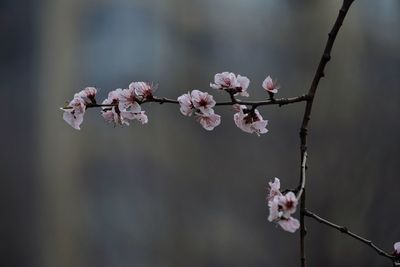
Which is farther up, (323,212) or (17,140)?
(17,140)

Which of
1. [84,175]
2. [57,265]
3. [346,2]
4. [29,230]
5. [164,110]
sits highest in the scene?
[346,2]

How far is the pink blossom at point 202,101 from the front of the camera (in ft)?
3.09

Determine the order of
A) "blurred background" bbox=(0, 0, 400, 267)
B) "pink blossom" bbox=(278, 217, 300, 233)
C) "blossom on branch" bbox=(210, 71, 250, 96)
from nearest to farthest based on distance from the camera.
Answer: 1. "pink blossom" bbox=(278, 217, 300, 233)
2. "blossom on branch" bbox=(210, 71, 250, 96)
3. "blurred background" bbox=(0, 0, 400, 267)

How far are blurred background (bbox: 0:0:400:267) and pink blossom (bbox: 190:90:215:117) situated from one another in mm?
860

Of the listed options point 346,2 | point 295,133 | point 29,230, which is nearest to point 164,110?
point 295,133

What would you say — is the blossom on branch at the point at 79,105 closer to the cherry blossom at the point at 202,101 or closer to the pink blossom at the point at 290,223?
the cherry blossom at the point at 202,101

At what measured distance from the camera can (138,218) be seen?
1.76 metres

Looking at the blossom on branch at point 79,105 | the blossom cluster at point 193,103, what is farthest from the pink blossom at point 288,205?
the blossom on branch at point 79,105

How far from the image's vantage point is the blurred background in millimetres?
1753

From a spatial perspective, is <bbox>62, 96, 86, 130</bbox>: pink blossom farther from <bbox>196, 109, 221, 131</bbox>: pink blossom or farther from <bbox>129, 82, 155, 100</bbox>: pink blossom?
<bbox>196, 109, 221, 131</bbox>: pink blossom

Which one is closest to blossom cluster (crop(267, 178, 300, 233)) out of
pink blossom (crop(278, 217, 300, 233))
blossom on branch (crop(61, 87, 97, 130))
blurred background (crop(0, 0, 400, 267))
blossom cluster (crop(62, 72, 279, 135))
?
pink blossom (crop(278, 217, 300, 233))

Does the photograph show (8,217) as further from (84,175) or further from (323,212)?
(323,212)

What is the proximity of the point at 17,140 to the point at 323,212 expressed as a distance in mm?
1193

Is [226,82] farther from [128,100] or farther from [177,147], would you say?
[177,147]
